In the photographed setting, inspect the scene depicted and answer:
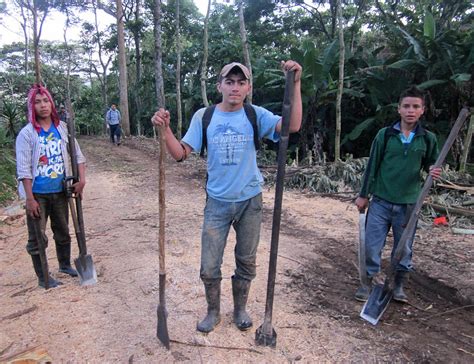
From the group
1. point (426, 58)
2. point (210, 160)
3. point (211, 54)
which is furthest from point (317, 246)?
point (211, 54)

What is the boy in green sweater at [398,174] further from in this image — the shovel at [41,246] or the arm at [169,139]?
the shovel at [41,246]

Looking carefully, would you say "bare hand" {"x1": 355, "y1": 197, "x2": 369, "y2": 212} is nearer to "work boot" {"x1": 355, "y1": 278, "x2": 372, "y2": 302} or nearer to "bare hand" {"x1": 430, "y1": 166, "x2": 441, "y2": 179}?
"bare hand" {"x1": 430, "y1": 166, "x2": 441, "y2": 179}

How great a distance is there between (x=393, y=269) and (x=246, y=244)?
1358 millimetres

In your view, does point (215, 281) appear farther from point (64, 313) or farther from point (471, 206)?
point (471, 206)

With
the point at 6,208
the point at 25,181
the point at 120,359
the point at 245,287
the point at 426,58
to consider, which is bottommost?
the point at 6,208

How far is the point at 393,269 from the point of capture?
3.29 m

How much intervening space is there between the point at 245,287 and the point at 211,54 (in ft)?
49.0

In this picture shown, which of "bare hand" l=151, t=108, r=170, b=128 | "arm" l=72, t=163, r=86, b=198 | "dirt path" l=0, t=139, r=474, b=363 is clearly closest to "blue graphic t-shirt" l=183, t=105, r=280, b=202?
"bare hand" l=151, t=108, r=170, b=128

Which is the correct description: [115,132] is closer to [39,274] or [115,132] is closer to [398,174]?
[39,274]

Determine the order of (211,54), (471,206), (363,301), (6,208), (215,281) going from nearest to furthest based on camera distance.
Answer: (215,281) < (363,301) < (471,206) < (6,208) < (211,54)

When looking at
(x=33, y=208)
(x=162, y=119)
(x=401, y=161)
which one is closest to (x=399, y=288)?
(x=401, y=161)

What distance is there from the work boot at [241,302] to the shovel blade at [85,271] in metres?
1.56

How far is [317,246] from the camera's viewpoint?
16.5ft

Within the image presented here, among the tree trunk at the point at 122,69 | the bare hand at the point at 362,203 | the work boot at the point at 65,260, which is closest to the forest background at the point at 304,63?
the tree trunk at the point at 122,69
